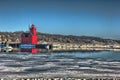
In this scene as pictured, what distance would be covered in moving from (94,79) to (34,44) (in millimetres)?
94390

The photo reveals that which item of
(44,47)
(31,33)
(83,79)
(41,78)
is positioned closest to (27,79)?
(41,78)

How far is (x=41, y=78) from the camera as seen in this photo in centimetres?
2697

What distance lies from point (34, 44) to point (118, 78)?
94.1 meters

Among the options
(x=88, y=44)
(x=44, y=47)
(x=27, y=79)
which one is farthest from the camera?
(x=88, y=44)

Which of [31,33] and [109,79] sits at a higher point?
[31,33]

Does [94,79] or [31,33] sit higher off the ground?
[31,33]

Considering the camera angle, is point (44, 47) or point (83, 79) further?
point (44, 47)

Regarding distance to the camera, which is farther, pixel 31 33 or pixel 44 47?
pixel 44 47

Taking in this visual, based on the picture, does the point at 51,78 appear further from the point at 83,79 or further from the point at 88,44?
the point at 88,44

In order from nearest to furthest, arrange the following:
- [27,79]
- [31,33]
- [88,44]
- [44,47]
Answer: [27,79] < [31,33] < [44,47] < [88,44]

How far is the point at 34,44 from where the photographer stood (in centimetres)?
12088

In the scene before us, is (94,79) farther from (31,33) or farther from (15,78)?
(31,33)

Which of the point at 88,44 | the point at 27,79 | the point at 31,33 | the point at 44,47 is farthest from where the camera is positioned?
the point at 88,44

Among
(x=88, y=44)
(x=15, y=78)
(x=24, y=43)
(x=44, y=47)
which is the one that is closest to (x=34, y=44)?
(x=24, y=43)
